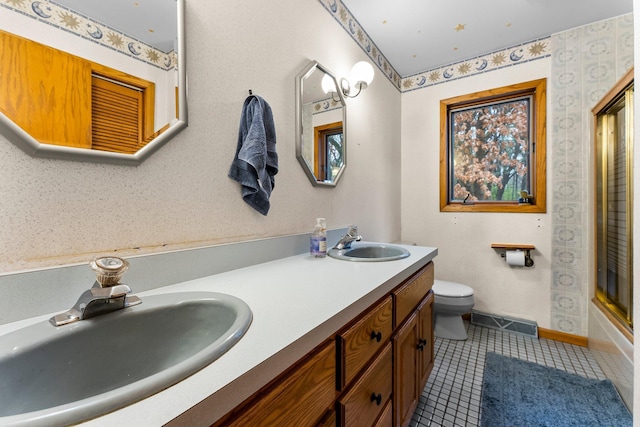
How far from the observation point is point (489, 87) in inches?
86.3

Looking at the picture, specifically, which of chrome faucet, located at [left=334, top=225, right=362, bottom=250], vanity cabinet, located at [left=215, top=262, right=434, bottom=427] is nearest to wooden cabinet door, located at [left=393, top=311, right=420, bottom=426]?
vanity cabinet, located at [left=215, top=262, right=434, bottom=427]

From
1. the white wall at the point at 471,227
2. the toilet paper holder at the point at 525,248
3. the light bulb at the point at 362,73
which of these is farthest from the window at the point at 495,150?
the light bulb at the point at 362,73

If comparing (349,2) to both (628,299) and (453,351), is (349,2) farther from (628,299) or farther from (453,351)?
(453,351)

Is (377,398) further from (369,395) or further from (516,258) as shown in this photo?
(516,258)

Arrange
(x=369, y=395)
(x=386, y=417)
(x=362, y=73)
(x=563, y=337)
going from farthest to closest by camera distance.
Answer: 1. (x=563, y=337)
2. (x=362, y=73)
3. (x=386, y=417)
4. (x=369, y=395)

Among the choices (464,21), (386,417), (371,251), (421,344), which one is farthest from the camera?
(464,21)

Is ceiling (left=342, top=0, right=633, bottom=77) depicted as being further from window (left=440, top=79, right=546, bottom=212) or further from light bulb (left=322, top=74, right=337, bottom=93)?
light bulb (left=322, top=74, right=337, bottom=93)

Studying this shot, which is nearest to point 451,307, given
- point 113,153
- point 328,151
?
point 328,151

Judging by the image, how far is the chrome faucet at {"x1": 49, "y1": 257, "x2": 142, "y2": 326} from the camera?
530mm

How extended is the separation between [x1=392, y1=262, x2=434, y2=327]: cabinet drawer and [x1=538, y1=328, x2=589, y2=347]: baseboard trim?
1.38 metres

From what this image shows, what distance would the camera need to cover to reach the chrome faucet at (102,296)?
1.74 ft

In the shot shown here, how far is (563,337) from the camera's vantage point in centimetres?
196

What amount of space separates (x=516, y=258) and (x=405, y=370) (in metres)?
1.52

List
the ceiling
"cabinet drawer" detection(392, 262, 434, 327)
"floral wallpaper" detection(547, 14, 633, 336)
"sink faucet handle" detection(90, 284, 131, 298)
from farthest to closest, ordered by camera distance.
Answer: "floral wallpaper" detection(547, 14, 633, 336) < the ceiling < "cabinet drawer" detection(392, 262, 434, 327) < "sink faucet handle" detection(90, 284, 131, 298)
